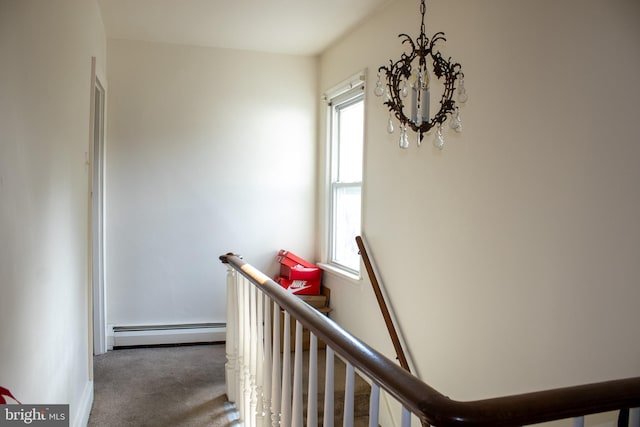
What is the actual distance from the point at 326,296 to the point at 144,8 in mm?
2675

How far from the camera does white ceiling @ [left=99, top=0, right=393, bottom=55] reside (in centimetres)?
342

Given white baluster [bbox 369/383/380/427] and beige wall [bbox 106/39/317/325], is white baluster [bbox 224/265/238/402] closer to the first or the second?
beige wall [bbox 106/39/317/325]

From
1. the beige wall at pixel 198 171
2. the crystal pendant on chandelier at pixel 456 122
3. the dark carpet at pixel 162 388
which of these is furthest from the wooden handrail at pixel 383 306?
the crystal pendant on chandelier at pixel 456 122

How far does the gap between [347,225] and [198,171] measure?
1385 mm

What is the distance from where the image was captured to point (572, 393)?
36.4 inches

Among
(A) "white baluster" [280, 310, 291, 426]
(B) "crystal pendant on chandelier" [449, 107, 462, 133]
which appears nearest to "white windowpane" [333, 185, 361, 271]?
(B) "crystal pendant on chandelier" [449, 107, 462, 133]

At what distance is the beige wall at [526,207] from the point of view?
5.67ft

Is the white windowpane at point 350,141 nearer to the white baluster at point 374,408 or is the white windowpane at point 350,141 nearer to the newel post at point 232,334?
the newel post at point 232,334

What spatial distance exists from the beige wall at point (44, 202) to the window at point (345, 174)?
6.60 feet

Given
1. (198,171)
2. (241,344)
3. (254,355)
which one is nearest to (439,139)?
(254,355)

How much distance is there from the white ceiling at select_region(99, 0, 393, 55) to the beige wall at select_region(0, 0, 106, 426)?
78cm

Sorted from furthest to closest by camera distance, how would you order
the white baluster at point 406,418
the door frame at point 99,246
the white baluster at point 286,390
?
the door frame at point 99,246
the white baluster at point 286,390
the white baluster at point 406,418

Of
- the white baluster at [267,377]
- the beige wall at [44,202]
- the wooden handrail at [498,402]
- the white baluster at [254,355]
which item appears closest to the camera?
the wooden handrail at [498,402]

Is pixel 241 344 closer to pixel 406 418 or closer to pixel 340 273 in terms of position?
pixel 340 273
